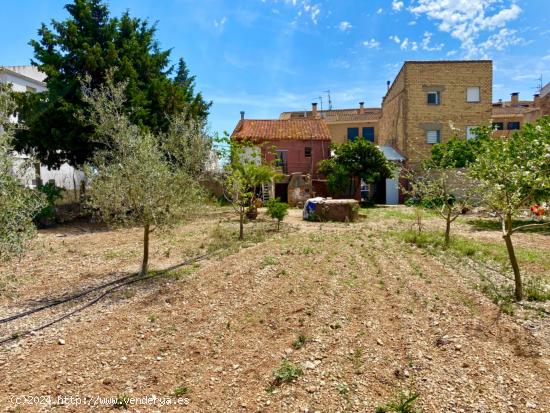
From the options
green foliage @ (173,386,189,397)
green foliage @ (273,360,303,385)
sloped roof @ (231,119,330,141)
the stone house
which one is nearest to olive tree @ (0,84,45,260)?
green foliage @ (173,386,189,397)

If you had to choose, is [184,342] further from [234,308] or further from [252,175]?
[252,175]

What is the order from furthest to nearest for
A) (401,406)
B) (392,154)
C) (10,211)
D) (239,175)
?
(392,154) < (239,175) < (10,211) < (401,406)

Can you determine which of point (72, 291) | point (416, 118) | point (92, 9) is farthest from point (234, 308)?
point (416, 118)

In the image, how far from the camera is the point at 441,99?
97.7 feet

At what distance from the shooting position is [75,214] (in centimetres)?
1944

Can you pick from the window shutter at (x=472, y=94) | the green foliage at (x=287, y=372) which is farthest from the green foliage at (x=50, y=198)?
the window shutter at (x=472, y=94)

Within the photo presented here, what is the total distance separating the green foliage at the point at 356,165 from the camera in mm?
26125

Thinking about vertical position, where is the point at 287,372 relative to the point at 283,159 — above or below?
below

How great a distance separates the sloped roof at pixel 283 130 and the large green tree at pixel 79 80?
36.3 ft

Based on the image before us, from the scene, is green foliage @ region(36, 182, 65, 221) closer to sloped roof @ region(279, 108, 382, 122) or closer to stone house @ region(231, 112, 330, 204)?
stone house @ region(231, 112, 330, 204)

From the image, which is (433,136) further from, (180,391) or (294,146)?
(180,391)

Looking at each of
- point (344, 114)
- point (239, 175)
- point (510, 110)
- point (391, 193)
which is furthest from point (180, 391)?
point (510, 110)

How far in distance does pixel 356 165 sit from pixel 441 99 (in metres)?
10.6

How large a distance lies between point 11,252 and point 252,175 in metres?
10.4
